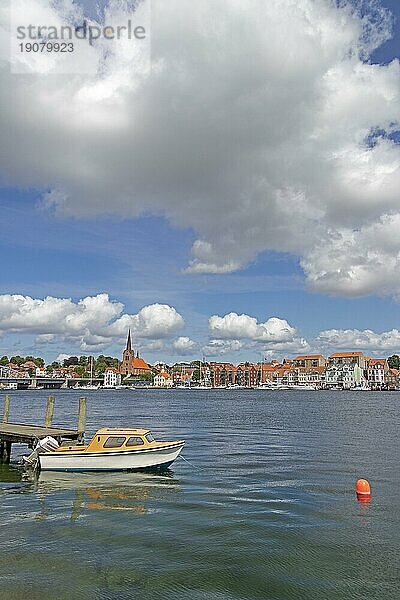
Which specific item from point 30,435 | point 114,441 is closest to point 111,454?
point 114,441

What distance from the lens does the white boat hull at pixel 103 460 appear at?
95.9ft

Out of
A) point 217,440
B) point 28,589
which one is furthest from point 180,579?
point 217,440

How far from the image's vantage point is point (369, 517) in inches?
877

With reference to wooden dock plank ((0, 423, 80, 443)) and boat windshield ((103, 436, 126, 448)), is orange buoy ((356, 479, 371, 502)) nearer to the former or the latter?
boat windshield ((103, 436, 126, 448))

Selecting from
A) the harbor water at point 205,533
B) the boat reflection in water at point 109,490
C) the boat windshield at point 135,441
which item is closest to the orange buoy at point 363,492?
the harbor water at point 205,533

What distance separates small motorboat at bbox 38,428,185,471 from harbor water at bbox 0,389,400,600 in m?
0.54

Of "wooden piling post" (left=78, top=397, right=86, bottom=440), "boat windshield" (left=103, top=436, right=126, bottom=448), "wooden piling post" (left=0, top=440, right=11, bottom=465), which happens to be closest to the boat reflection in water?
"boat windshield" (left=103, top=436, right=126, bottom=448)

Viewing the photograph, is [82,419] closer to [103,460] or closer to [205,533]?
[103,460]

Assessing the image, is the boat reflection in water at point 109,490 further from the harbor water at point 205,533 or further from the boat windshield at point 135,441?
the boat windshield at point 135,441

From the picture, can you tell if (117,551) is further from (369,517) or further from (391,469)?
(391,469)

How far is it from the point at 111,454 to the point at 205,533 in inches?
425

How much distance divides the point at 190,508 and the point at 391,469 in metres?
15.8

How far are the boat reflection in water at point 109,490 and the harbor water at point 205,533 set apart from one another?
0.05 metres

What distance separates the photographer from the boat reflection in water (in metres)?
23.8
